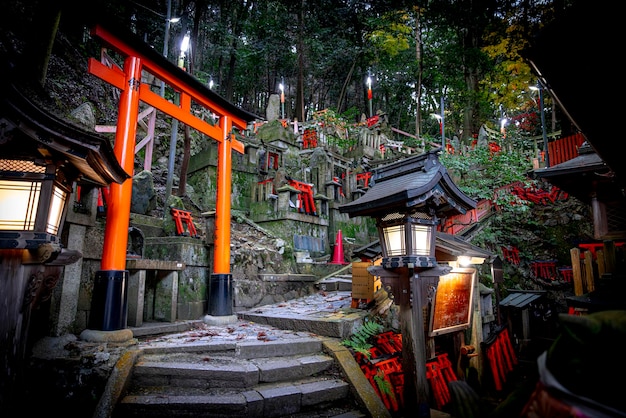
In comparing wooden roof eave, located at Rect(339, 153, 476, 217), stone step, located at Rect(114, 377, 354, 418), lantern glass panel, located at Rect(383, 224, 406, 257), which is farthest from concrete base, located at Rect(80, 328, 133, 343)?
lantern glass panel, located at Rect(383, 224, 406, 257)

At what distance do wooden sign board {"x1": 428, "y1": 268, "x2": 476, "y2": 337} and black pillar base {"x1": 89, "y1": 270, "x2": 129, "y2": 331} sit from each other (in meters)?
6.04

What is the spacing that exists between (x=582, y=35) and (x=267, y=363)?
19.5 feet

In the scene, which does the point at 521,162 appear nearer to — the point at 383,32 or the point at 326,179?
the point at 326,179

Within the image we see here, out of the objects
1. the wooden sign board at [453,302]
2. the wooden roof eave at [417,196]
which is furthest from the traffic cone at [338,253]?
the wooden roof eave at [417,196]

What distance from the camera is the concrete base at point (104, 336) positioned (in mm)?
5598

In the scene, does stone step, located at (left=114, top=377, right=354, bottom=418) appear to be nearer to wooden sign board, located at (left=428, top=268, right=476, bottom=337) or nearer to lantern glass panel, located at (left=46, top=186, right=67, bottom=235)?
wooden sign board, located at (left=428, top=268, right=476, bottom=337)

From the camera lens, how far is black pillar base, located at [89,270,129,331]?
5.77 metres

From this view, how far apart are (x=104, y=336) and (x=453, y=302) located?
22.5ft

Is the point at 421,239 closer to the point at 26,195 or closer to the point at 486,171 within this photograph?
the point at 26,195

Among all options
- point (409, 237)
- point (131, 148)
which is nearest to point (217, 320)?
point (131, 148)

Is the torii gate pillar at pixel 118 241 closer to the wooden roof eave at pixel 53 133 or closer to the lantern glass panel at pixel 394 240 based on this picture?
the wooden roof eave at pixel 53 133

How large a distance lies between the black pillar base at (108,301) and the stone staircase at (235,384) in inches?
34.0

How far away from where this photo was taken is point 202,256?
8.91 meters

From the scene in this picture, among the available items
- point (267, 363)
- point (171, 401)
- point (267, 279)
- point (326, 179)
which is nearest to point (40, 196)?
point (171, 401)
